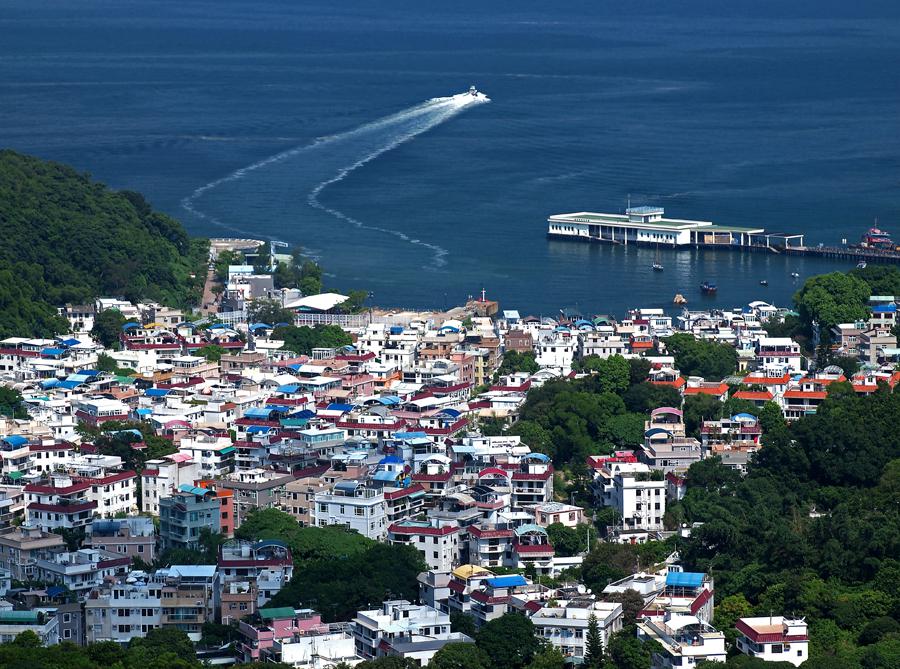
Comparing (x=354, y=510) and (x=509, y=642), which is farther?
(x=354, y=510)

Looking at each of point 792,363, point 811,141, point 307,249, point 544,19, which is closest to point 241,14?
point 544,19

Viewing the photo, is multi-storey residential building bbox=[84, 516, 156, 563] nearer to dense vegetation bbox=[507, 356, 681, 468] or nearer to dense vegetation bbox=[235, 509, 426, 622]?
dense vegetation bbox=[235, 509, 426, 622]

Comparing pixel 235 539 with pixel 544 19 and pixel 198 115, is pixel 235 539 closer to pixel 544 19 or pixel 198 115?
pixel 198 115

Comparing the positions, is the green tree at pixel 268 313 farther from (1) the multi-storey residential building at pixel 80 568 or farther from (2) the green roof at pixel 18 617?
(2) the green roof at pixel 18 617

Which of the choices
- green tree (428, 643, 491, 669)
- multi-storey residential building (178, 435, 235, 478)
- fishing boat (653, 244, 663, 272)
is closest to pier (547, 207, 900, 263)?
fishing boat (653, 244, 663, 272)

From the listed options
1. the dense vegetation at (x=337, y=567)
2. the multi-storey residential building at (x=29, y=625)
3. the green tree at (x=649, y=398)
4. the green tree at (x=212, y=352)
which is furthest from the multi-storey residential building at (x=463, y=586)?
the green tree at (x=212, y=352)

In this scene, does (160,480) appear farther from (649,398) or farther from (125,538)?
(649,398)

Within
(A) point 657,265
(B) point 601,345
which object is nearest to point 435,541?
(B) point 601,345
